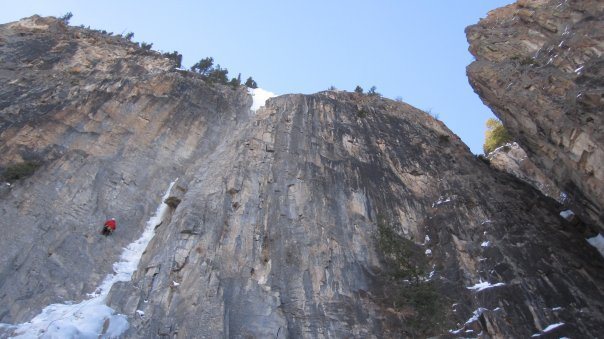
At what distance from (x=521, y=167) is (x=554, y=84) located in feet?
42.6

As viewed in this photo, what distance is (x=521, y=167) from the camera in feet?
108

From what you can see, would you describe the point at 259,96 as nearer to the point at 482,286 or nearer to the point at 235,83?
the point at 235,83

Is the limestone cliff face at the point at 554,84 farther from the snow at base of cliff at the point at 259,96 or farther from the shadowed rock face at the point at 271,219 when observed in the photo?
the snow at base of cliff at the point at 259,96

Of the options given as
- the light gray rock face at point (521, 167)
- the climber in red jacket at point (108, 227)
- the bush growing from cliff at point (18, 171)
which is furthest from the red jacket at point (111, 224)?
the light gray rock face at point (521, 167)

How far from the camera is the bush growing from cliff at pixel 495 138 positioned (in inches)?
1523

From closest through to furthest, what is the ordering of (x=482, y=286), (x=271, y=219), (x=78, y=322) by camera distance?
Result: (x=78, y=322) → (x=482, y=286) → (x=271, y=219)

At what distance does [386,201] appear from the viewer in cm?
2278

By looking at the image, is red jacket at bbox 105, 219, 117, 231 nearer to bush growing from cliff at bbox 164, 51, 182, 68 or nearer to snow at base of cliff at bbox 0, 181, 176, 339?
snow at base of cliff at bbox 0, 181, 176, 339

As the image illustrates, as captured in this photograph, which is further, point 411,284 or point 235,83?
point 235,83

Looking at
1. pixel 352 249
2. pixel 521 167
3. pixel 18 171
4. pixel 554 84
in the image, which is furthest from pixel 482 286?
pixel 18 171

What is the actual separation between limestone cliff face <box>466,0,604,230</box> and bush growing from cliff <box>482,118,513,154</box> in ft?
43.9

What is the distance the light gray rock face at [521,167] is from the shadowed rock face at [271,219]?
5028 mm

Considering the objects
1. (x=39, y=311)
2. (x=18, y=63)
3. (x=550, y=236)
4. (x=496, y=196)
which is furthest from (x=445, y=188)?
(x=18, y=63)

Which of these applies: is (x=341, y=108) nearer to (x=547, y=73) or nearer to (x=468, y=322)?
(x=547, y=73)
